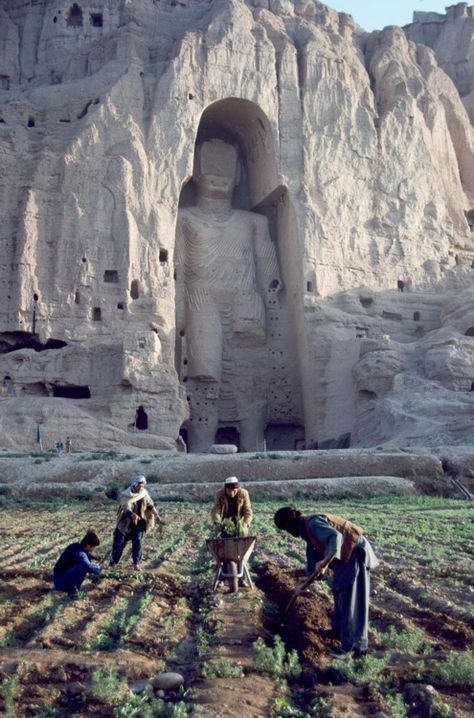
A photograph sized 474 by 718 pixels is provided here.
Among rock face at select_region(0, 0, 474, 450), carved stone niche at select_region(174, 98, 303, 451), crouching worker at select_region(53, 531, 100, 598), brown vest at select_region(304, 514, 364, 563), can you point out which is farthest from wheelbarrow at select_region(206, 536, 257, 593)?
carved stone niche at select_region(174, 98, 303, 451)

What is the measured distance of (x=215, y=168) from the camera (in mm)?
36969

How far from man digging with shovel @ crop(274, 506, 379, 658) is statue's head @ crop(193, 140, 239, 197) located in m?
32.1

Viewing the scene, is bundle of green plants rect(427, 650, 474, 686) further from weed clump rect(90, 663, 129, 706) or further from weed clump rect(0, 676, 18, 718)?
weed clump rect(0, 676, 18, 718)

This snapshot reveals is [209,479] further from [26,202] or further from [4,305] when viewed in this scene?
[26,202]

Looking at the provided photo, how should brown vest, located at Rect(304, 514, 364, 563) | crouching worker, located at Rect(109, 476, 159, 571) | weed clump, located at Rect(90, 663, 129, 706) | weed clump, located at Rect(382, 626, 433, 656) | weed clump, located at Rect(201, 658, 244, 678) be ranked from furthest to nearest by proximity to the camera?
crouching worker, located at Rect(109, 476, 159, 571)
brown vest, located at Rect(304, 514, 364, 563)
weed clump, located at Rect(382, 626, 433, 656)
weed clump, located at Rect(201, 658, 244, 678)
weed clump, located at Rect(90, 663, 129, 706)

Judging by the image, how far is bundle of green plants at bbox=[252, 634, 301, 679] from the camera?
16.5 feet

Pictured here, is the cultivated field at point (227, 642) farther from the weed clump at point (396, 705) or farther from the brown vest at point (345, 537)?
the brown vest at point (345, 537)

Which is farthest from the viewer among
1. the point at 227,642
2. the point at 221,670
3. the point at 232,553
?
the point at 232,553

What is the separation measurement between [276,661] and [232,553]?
2488mm

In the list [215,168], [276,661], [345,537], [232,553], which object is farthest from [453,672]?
[215,168]

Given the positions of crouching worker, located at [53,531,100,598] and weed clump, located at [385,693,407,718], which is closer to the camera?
weed clump, located at [385,693,407,718]

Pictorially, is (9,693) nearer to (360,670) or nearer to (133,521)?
(360,670)

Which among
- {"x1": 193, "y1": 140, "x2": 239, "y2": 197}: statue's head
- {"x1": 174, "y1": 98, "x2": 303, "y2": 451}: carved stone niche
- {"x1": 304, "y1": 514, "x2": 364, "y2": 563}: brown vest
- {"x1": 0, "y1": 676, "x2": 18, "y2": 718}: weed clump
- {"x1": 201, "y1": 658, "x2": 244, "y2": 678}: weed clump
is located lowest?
{"x1": 201, "y1": 658, "x2": 244, "y2": 678}: weed clump

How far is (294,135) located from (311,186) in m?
2.42
